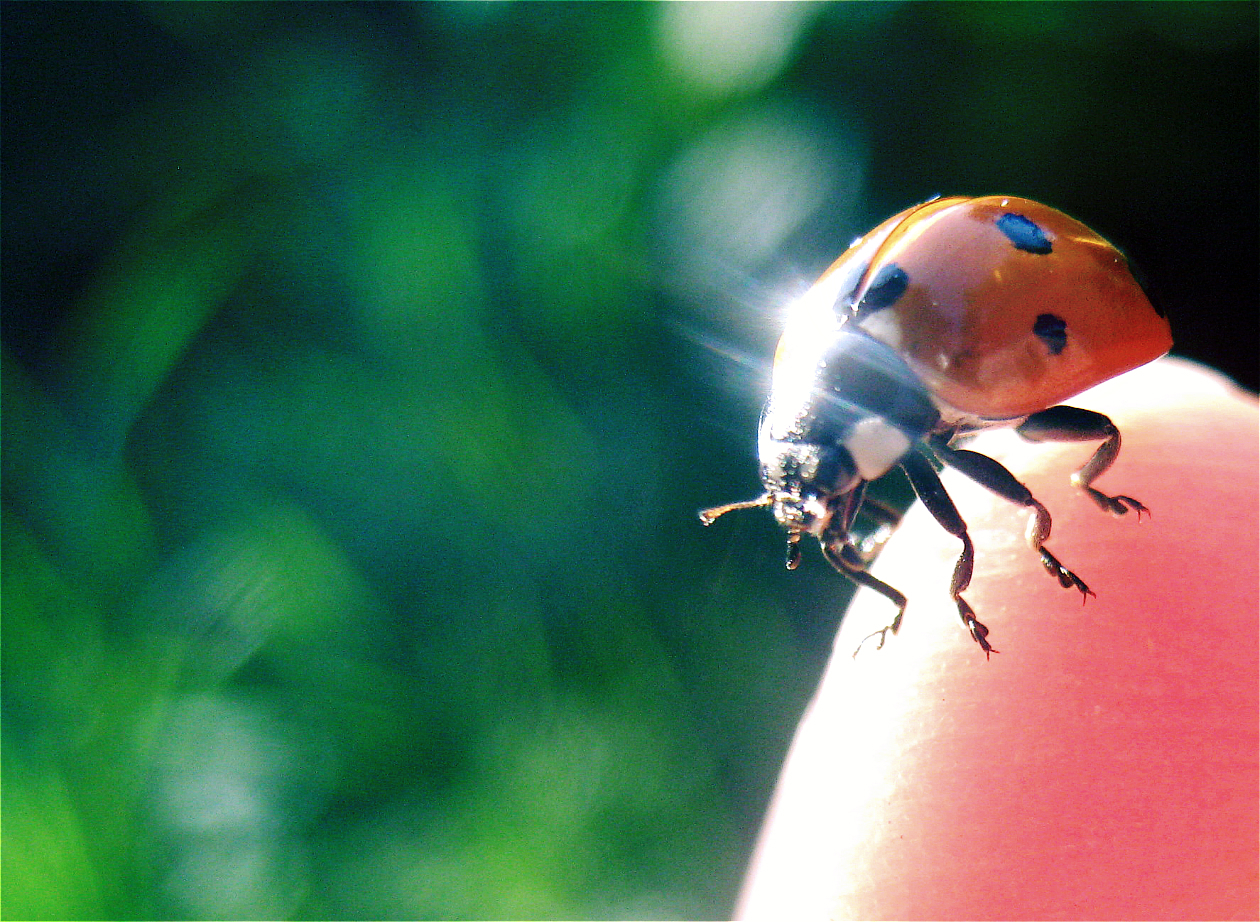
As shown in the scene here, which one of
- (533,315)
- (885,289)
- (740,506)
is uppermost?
(885,289)

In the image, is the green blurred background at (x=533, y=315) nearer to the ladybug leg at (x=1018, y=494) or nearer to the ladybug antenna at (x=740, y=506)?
the ladybug antenna at (x=740, y=506)

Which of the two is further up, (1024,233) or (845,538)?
(1024,233)

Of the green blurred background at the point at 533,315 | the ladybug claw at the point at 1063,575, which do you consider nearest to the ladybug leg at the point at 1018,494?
the ladybug claw at the point at 1063,575

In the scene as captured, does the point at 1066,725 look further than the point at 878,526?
No

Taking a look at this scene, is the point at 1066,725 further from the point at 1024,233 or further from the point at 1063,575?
the point at 1024,233

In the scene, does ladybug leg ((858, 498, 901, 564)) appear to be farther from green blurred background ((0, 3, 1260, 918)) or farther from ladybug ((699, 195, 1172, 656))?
green blurred background ((0, 3, 1260, 918))

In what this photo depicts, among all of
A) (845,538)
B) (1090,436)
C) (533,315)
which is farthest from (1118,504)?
(533,315)

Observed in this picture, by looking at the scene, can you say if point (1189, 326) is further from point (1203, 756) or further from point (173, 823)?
point (173, 823)

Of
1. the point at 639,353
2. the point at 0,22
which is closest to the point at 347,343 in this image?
the point at 639,353
